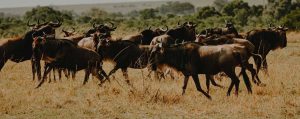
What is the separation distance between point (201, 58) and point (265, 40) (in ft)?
17.7

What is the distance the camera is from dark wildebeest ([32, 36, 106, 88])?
1204cm

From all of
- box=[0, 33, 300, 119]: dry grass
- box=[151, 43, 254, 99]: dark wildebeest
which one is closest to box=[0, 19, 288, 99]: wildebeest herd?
box=[151, 43, 254, 99]: dark wildebeest

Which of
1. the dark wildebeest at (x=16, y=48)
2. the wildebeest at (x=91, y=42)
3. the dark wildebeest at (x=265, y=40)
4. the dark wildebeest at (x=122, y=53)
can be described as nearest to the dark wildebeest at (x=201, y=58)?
the dark wildebeest at (x=122, y=53)

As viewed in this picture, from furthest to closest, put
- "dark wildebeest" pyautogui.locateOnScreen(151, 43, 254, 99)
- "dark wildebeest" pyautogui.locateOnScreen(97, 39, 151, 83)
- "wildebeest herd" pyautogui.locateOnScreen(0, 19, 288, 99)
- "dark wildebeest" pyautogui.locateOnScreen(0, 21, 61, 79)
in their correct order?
1. "dark wildebeest" pyautogui.locateOnScreen(0, 21, 61, 79)
2. "dark wildebeest" pyautogui.locateOnScreen(97, 39, 151, 83)
3. "wildebeest herd" pyautogui.locateOnScreen(0, 19, 288, 99)
4. "dark wildebeest" pyautogui.locateOnScreen(151, 43, 254, 99)

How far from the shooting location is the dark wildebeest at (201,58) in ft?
33.7

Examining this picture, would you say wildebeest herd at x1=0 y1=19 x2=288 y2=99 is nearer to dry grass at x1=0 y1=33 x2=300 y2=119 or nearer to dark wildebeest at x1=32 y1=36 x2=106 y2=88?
dark wildebeest at x1=32 y1=36 x2=106 y2=88


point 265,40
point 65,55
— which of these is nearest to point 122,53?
point 65,55

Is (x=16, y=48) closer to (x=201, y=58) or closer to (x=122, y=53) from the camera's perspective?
(x=122, y=53)

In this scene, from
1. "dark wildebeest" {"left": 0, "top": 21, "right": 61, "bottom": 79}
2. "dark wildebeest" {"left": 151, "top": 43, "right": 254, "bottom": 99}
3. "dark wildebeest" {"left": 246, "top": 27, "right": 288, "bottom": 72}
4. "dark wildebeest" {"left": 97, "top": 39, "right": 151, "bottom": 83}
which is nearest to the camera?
"dark wildebeest" {"left": 151, "top": 43, "right": 254, "bottom": 99}

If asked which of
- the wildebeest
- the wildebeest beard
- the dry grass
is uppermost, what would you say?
the wildebeest beard

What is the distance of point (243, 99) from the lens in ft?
33.0

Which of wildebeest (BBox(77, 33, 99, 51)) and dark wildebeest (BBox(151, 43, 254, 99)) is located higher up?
dark wildebeest (BBox(151, 43, 254, 99))

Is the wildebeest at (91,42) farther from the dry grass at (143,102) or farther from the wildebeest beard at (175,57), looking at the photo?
the wildebeest beard at (175,57)

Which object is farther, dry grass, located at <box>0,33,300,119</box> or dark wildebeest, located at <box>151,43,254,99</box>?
dark wildebeest, located at <box>151,43,254,99</box>
